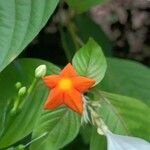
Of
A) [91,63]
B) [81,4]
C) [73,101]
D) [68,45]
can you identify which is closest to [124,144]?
[73,101]

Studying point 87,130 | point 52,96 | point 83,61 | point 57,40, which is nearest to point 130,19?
point 57,40

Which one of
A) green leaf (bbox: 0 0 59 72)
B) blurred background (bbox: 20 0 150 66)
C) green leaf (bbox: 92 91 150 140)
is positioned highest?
green leaf (bbox: 0 0 59 72)

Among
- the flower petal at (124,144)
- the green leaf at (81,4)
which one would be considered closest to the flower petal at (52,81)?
the flower petal at (124,144)

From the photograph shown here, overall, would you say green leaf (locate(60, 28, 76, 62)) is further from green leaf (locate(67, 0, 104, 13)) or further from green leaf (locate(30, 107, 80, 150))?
green leaf (locate(30, 107, 80, 150))

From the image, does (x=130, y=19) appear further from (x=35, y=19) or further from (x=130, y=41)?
(x=35, y=19)

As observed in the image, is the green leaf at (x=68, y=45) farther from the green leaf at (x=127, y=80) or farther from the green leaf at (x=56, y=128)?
the green leaf at (x=56, y=128)

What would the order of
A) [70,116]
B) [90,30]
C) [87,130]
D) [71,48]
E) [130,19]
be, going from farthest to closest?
[130,19]
[90,30]
[71,48]
[87,130]
[70,116]

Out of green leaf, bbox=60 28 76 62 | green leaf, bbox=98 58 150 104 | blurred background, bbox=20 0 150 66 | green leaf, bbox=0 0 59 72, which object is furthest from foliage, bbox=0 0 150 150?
blurred background, bbox=20 0 150 66
